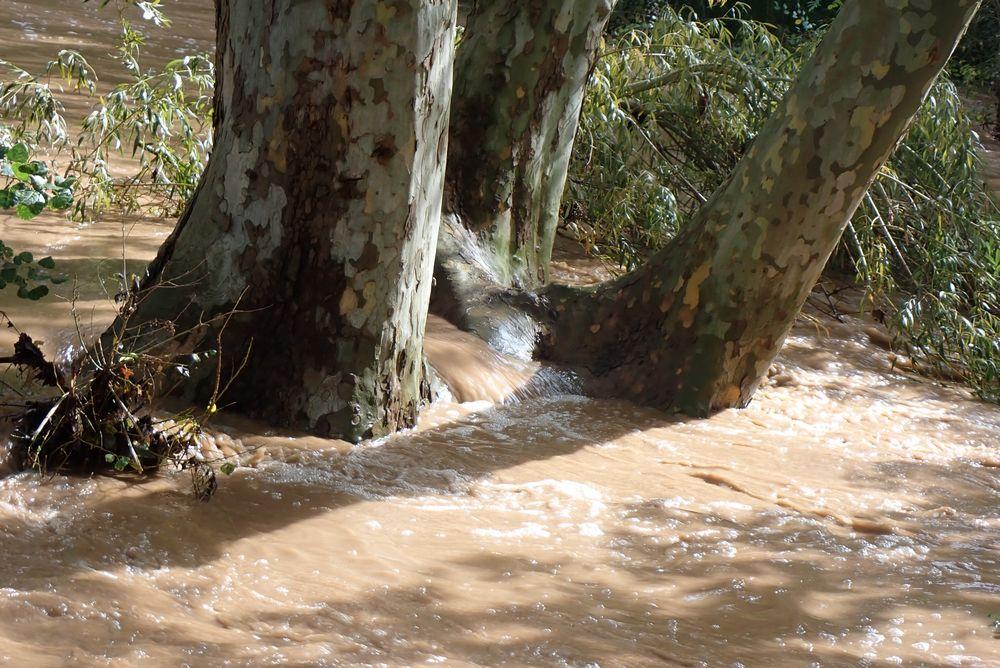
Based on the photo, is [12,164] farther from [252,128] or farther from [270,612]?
[270,612]

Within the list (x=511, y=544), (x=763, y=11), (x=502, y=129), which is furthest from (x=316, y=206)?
(x=763, y=11)

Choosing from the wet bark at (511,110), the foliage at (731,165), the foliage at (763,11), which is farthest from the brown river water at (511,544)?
the foliage at (763,11)

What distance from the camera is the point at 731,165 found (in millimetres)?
7379

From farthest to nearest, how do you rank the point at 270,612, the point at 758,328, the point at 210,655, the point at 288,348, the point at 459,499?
the point at 758,328 → the point at 288,348 → the point at 459,499 → the point at 270,612 → the point at 210,655

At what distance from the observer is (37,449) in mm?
3137

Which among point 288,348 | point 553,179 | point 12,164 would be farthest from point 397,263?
point 553,179

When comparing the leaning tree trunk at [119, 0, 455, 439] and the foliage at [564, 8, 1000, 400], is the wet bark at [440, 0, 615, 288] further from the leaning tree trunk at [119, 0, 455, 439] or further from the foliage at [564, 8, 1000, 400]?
the leaning tree trunk at [119, 0, 455, 439]

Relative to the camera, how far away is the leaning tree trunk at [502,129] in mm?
5422

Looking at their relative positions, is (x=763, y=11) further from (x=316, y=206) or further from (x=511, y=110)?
(x=316, y=206)

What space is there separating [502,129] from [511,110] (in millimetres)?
110

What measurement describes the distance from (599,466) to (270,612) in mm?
1859

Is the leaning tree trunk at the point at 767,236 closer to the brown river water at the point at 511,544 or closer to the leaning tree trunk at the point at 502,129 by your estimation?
the brown river water at the point at 511,544

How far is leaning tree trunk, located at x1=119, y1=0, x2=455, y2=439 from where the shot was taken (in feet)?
11.8

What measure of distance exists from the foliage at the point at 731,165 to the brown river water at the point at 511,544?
4.75ft
